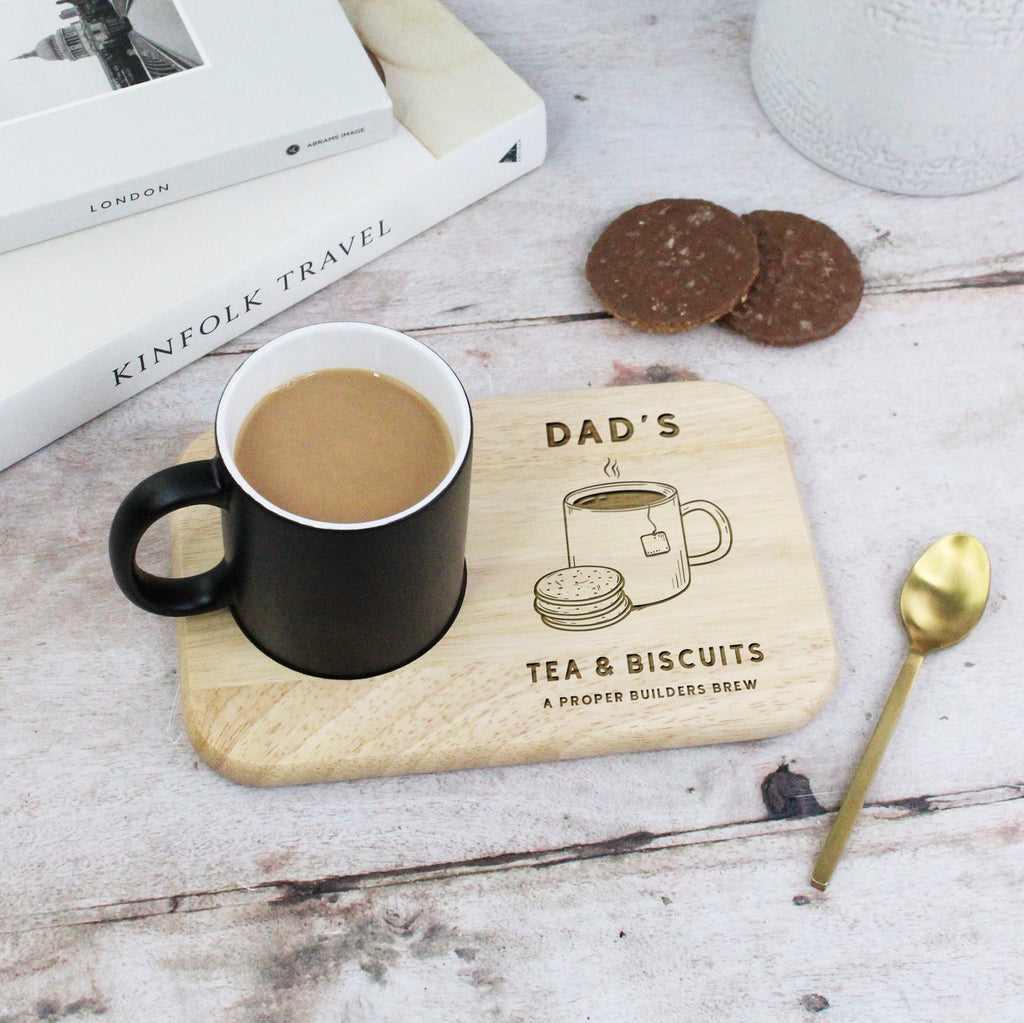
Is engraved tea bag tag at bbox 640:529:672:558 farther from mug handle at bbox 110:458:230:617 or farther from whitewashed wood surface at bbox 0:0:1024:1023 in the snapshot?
mug handle at bbox 110:458:230:617

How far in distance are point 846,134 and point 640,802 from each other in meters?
0.53

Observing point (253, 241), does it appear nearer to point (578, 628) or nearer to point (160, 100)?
point (160, 100)

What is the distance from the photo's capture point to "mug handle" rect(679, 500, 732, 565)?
2.34 feet

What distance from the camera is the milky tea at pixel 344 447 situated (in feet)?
1.91

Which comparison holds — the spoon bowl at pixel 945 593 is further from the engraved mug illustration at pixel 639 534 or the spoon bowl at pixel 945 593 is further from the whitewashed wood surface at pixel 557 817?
the engraved mug illustration at pixel 639 534

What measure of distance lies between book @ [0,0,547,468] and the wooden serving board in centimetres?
11

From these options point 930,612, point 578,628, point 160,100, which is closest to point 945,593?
point 930,612

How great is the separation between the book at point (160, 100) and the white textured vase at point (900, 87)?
311 millimetres

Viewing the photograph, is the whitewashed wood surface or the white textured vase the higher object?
the white textured vase

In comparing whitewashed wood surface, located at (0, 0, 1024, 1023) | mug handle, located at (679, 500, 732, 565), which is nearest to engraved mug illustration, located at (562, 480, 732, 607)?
mug handle, located at (679, 500, 732, 565)

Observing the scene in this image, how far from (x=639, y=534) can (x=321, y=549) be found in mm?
251

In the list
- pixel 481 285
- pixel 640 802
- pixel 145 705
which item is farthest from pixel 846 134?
pixel 145 705

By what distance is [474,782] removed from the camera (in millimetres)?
688

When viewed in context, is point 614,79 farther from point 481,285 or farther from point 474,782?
point 474,782
